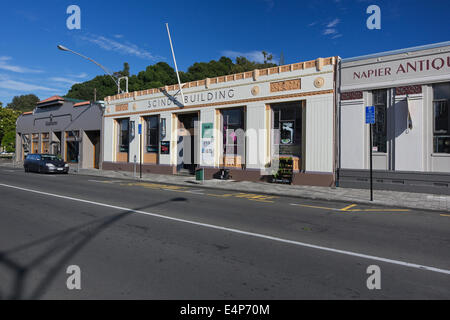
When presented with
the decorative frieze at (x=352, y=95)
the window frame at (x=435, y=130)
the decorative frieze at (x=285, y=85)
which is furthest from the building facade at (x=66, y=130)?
the window frame at (x=435, y=130)

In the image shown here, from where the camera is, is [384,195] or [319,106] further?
[319,106]

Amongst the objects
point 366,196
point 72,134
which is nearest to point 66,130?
point 72,134

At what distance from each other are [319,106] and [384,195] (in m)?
5.63

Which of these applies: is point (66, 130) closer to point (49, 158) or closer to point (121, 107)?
point (49, 158)

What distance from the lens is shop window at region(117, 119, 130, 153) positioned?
2595cm

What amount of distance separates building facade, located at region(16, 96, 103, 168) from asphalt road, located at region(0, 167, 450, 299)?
2202 cm

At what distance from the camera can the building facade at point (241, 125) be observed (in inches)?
618

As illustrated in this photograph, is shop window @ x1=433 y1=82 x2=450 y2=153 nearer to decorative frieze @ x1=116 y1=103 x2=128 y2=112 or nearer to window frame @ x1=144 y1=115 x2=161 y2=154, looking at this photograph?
window frame @ x1=144 y1=115 x2=161 y2=154

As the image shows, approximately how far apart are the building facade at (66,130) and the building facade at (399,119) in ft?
72.7

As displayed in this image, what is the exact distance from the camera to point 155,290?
11.9ft

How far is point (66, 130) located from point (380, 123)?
3020cm

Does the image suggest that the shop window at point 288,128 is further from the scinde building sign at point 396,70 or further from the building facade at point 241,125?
the scinde building sign at point 396,70

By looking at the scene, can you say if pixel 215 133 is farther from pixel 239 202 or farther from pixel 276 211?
pixel 276 211
